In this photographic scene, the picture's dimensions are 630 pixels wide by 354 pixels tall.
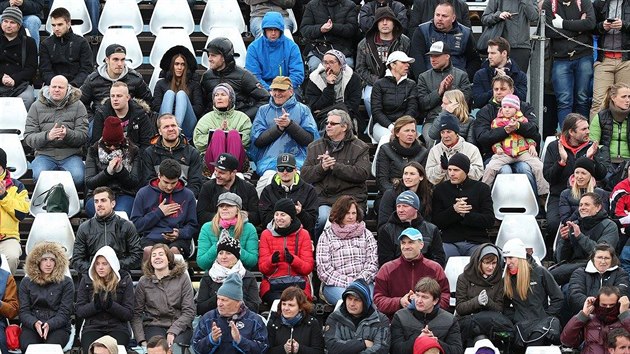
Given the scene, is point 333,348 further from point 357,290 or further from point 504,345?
point 504,345

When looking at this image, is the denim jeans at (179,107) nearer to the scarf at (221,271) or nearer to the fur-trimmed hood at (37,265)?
the scarf at (221,271)

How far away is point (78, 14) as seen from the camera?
20.7 meters

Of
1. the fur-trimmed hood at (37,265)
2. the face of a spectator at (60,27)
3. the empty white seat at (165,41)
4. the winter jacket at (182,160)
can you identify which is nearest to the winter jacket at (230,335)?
the fur-trimmed hood at (37,265)

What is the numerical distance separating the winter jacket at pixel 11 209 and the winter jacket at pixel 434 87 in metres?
4.34

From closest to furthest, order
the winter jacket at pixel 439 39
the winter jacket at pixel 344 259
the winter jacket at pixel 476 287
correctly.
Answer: the winter jacket at pixel 476 287, the winter jacket at pixel 344 259, the winter jacket at pixel 439 39

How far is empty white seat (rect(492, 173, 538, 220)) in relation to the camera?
18.3 meters

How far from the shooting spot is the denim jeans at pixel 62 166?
18.4m

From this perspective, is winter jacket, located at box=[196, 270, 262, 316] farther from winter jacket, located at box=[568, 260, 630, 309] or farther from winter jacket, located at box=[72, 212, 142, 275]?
winter jacket, located at box=[568, 260, 630, 309]

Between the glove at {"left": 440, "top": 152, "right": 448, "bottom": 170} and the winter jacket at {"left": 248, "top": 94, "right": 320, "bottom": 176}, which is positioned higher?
the winter jacket at {"left": 248, "top": 94, "right": 320, "bottom": 176}

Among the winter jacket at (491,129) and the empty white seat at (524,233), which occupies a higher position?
the winter jacket at (491,129)

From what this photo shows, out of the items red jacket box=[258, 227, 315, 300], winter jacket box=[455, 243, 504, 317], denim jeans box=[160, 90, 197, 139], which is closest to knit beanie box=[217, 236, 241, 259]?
red jacket box=[258, 227, 315, 300]

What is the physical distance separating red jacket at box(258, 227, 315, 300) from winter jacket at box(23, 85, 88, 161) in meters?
2.54

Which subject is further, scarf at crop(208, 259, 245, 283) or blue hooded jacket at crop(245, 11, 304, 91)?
blue hooded jacket at crop(245, 11, 304, 91)

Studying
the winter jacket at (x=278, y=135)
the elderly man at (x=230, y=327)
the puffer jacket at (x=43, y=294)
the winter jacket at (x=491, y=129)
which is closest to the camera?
the elderly man at (x=230, y=327)
